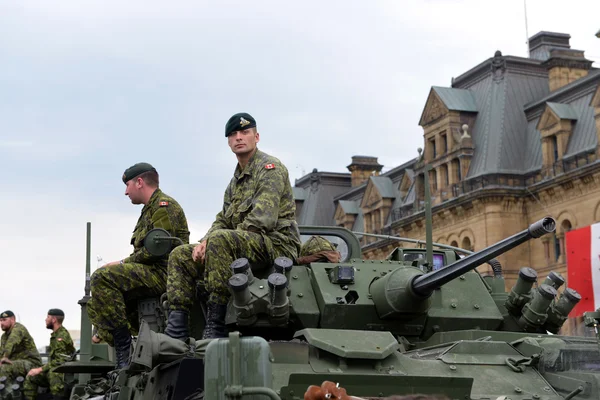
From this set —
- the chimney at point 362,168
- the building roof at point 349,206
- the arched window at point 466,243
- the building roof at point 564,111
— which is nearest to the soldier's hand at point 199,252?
the building roof at point 564,111

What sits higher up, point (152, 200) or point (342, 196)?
point (342, 196)

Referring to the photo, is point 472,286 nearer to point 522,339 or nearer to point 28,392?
point 522,339

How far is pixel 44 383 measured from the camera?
65.0 ft

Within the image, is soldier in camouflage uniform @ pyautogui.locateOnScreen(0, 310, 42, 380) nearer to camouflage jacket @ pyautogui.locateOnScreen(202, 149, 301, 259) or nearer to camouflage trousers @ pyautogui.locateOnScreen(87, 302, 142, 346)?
camouflage trousers @ pyautogui.locateOnScreen(87, 302, 142, 346)

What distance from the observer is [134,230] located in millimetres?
12258

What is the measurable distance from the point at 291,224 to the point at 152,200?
194 centimetres

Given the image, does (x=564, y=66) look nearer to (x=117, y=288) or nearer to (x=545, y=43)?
(x=545, y=43)

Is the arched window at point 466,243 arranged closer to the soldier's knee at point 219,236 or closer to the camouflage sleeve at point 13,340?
the camouflage sleeve at point 13,340

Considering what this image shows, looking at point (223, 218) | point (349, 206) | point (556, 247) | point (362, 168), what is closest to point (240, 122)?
point (223, 218)

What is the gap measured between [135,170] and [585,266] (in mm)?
21107

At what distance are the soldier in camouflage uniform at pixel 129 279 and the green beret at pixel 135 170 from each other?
1.08 feet

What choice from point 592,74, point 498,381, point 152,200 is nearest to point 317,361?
point 498,381

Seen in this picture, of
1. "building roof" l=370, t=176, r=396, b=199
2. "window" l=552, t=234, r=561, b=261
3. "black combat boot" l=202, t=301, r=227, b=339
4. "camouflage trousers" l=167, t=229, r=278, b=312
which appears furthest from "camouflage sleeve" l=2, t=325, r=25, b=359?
"building roof" l=370, t=176, r=396, b=199

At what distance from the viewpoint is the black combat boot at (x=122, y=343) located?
466 inches
